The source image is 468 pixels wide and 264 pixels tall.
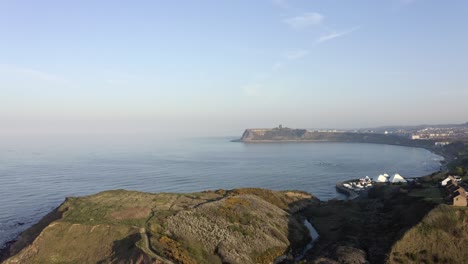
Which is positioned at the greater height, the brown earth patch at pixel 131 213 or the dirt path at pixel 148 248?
the brown earth patch at pixel 131 213

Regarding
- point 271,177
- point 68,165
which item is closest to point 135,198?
point 271,177

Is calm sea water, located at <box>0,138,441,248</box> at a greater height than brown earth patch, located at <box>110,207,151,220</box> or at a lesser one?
lesser

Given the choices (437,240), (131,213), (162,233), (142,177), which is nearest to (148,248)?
(162,233)

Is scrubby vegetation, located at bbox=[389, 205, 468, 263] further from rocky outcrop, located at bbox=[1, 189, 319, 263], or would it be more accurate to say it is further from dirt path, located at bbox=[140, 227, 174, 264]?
dirt path, located at bbox=[140, 227, 174, 264]

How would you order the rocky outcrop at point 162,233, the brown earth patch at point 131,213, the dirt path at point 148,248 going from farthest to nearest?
the brown earth patch at point 131,213 → the rocky outcrop at point 162,233 → the dirt path at point 148,248

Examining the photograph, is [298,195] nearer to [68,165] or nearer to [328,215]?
[328,215]

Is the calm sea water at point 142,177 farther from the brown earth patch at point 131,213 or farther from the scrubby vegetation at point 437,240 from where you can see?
the scrubby vegetation at point 437,240

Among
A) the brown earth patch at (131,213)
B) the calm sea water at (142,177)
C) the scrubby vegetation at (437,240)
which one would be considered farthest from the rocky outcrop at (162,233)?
the calm sea water at (142,177)

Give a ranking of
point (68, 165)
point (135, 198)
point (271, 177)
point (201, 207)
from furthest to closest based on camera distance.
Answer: point (68, 165) < point (271, 177) < point (135, 198) < point (201, 207)

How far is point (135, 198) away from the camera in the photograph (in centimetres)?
4581

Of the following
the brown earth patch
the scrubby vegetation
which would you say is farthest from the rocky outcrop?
the scrubby vegetation

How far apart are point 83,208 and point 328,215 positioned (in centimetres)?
2973

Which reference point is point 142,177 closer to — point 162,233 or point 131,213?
point 131,213

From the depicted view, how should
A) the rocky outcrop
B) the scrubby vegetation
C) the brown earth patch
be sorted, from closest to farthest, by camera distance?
1. the scrubby vegetation
2. the rocky outcrop
3. the brown earth patch
